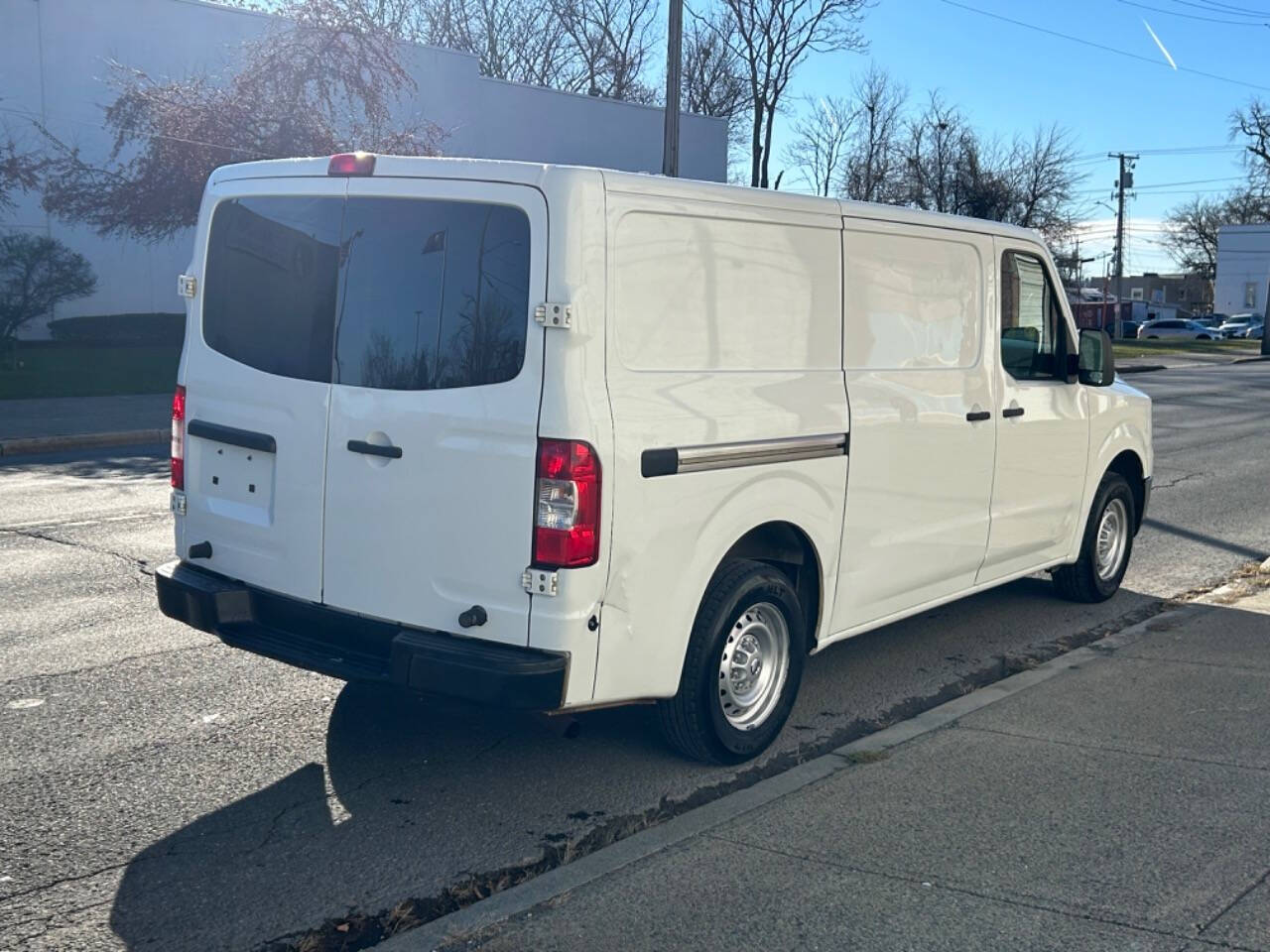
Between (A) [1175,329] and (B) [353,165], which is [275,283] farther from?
(A) [1175,329]

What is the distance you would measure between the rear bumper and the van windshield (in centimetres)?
86

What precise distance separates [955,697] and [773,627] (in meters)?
1.34

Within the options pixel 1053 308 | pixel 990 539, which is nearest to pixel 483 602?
pixel 990 539

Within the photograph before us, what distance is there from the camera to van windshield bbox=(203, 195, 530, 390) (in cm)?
442

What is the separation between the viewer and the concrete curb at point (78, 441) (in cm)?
1530

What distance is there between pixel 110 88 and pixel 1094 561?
88.4 ft

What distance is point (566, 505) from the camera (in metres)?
4.29

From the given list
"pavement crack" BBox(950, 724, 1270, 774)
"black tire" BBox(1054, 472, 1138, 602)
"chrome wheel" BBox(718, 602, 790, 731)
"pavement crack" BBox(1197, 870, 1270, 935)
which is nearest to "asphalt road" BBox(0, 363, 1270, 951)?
"black tire" BBox(1054, 472, 1138, 602)

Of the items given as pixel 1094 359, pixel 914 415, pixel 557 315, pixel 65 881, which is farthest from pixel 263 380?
pixel 1094 359

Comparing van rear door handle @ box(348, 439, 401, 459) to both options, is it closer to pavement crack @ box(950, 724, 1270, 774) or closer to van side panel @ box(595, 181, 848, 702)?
van side panel @ box(595, 181, 848, 702)

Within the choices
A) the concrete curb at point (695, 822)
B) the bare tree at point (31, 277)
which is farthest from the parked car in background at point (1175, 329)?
the concrete curb at point (695, 822)

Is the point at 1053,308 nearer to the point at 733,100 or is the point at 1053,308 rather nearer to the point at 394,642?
the point at 394,642

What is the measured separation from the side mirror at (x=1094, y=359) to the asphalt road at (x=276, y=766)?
4.63 feet

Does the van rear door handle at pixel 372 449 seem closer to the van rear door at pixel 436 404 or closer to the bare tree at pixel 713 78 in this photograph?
the van rear door at pixel 436 404
